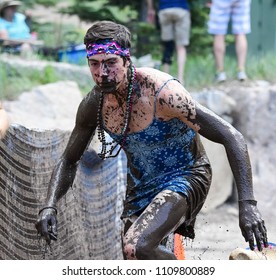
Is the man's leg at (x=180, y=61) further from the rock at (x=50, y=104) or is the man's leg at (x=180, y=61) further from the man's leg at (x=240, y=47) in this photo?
the rock at (x=50, y=104)

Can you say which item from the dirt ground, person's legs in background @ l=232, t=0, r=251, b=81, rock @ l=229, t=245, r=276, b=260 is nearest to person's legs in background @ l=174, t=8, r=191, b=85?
person's legs in background @ l=232, t=0, r=251, b=81

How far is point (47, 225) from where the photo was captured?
5.61 meters

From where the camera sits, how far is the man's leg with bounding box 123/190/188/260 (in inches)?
206

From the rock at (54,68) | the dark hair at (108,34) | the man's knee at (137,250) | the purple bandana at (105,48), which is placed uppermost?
the dark hair at (108,34)

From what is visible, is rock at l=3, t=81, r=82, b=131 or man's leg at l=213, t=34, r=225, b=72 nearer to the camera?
rock at l=3, t=81, r=82, b=131

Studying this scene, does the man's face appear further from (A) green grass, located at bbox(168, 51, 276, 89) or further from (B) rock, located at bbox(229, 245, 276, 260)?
(A) green grass, located at bbox(168, 51, 276, 89)

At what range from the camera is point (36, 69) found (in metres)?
A: 12.6

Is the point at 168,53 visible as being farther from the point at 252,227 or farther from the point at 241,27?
the point at 252,227

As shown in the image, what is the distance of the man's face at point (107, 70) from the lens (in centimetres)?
538

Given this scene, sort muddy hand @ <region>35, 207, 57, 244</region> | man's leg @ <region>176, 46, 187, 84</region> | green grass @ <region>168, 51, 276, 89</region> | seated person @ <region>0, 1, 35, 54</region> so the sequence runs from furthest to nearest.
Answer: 1. seated person @ <region>0, 1, 35, 54</region>
2. green grass @ <region>168, 51, 276, 89</region>
3. man's leg @ <region>176, 46, 187, 84</region>
4. muddy hand @ <region>35, 207, 57, 244</region>

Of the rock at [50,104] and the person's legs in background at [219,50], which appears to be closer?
the rock at [50,104]

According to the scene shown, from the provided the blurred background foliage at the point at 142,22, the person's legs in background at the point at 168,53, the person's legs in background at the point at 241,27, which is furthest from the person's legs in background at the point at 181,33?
the blurred background foliage at the point at 142,22
